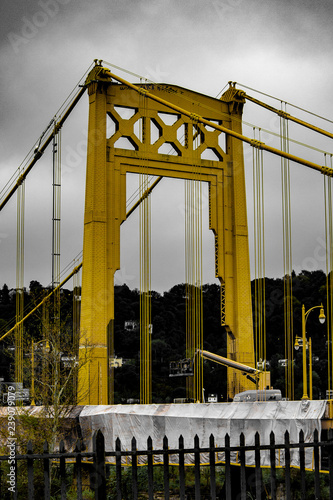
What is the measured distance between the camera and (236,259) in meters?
29.2

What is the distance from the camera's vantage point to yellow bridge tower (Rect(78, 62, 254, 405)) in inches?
1049

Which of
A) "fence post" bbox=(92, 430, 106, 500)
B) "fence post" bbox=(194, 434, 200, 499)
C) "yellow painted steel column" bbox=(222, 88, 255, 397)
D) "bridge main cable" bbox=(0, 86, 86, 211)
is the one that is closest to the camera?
"fence post" bbox=(92, 430, 106, 500)

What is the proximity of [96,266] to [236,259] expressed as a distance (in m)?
5.48

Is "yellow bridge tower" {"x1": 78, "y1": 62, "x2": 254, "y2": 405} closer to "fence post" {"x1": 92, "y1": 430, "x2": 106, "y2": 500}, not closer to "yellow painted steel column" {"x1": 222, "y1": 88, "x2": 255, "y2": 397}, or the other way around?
"yellow painted steel column" {"x1": 222, "y1": 88, "x2": 255, "y2": 397}

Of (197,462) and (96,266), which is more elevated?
(96,266)

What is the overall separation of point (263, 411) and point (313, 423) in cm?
183

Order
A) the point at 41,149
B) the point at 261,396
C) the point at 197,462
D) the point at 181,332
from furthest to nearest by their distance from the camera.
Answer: the point at 181,332, the point at 41,149, the point at 261,396, the point at 197,462

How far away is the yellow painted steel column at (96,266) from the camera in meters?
25.9

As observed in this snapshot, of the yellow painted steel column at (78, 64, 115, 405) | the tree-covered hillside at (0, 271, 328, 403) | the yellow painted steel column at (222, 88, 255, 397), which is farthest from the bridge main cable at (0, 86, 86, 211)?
the tree-covered hillside at (0, 271, 328, 403)

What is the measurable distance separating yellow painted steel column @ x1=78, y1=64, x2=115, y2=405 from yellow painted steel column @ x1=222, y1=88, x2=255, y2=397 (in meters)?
4.63

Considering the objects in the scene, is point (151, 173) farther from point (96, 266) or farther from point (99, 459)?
point (99, 459)

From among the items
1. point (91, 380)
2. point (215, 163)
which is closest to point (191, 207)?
point (215, 163)

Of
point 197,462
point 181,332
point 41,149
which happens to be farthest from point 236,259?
point 197,462

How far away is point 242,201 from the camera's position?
96.7ft
